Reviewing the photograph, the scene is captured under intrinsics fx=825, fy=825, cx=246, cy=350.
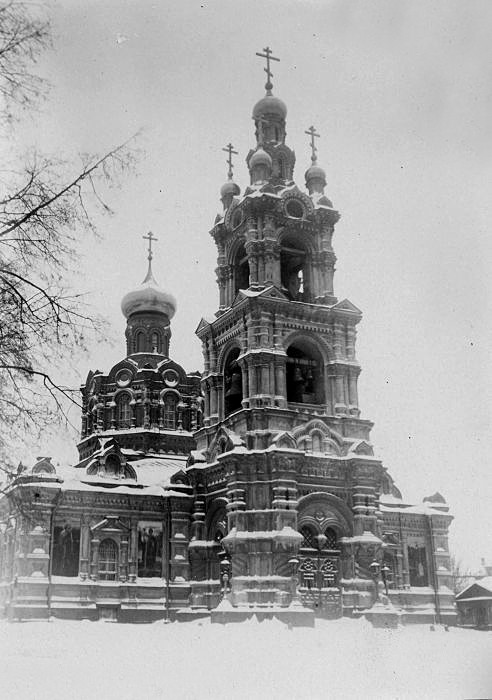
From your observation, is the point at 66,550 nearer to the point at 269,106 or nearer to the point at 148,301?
the point at 148,301

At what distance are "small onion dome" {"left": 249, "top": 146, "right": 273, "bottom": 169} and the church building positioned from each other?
0.06m

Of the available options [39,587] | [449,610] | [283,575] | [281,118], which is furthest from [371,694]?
[281,118]

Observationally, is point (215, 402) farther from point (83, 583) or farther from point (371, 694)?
point (371, 694)

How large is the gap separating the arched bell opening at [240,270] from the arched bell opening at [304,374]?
3468 millimetres

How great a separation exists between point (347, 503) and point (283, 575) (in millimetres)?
3784

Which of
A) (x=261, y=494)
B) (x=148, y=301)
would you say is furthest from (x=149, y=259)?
(x=261, y=494)

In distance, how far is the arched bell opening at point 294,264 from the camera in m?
31.5

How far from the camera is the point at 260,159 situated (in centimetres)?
3177

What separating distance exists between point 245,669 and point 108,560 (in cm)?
1626

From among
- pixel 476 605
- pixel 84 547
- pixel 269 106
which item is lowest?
pixel 476 605

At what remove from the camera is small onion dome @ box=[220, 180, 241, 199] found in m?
34.3

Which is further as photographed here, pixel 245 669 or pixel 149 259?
pixel 149 259

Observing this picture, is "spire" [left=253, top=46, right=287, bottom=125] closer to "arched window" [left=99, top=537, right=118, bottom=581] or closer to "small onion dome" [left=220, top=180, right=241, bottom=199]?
"small onion dome" [left=220, top=180, right=241, bottom=199]

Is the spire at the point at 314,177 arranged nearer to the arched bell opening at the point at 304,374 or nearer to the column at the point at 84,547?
the arched bell opening at the point at 304,374
